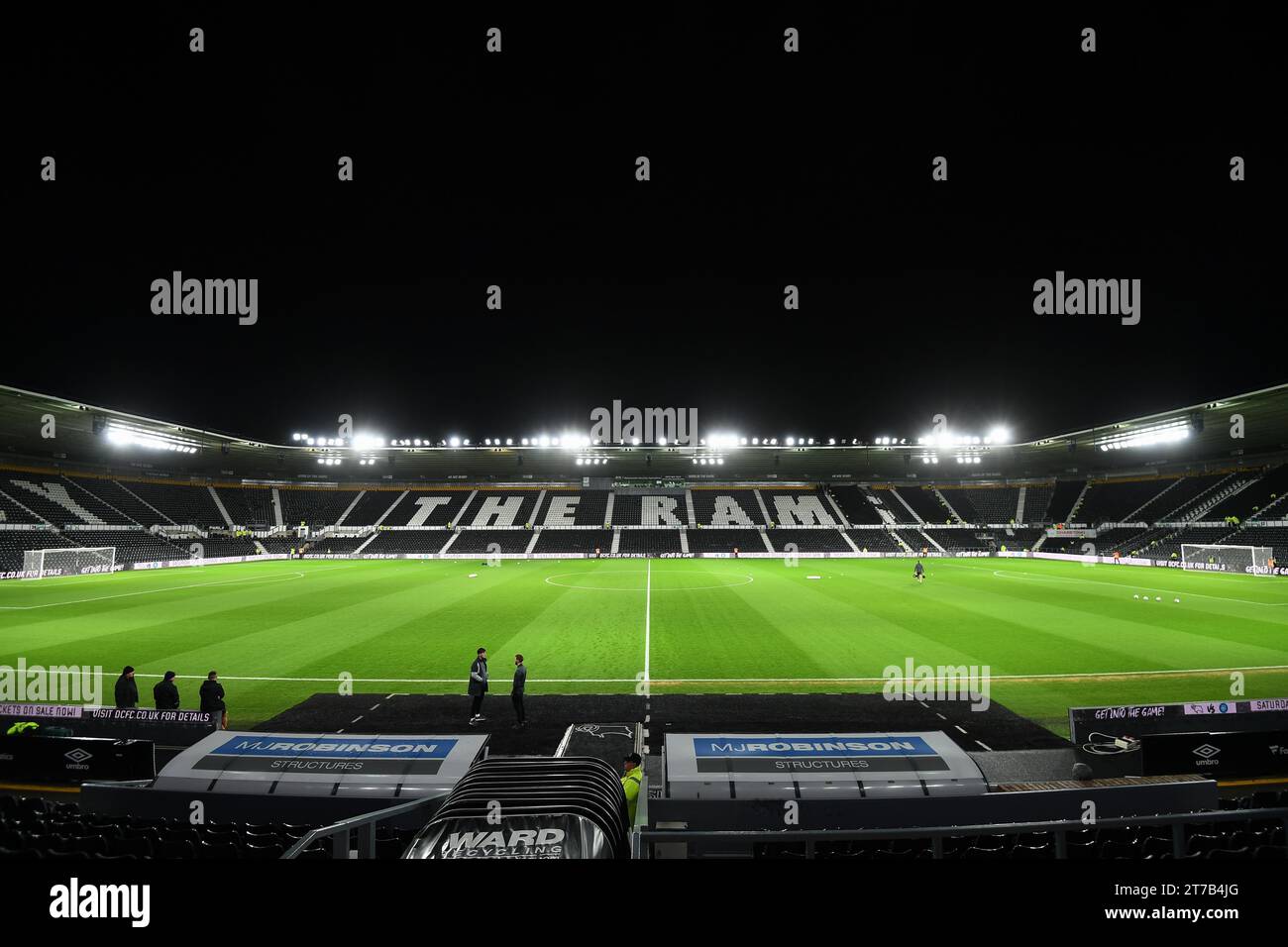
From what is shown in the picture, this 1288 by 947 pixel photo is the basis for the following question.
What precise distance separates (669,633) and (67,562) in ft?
146

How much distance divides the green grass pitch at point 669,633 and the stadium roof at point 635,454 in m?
15.2

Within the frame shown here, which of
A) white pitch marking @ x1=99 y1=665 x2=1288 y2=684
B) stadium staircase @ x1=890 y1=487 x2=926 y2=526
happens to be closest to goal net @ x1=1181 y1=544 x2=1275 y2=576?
stadium staircase @ x1=890 y1=487 x2=926 y2=526

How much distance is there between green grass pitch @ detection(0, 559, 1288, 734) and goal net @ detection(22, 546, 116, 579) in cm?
350

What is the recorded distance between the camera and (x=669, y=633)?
20625mm

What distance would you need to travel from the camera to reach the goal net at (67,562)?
38062 millimetres

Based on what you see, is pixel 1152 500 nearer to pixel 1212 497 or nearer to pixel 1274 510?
pixel 1212 497

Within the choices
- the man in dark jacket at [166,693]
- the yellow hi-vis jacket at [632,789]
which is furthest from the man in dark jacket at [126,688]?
the yellow hi-vis jacket at [632,789]

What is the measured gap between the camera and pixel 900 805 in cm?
646

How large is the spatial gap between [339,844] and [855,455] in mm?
72344

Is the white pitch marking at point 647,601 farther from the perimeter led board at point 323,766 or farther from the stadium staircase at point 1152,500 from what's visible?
the stadium staircase at point 1152,500

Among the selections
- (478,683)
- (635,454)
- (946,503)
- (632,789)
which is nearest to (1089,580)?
(946,503)

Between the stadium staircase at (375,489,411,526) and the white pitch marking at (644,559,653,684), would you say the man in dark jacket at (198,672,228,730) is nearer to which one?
the white pitch marking at (644,559,653,684)

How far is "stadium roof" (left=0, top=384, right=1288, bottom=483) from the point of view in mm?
43969
